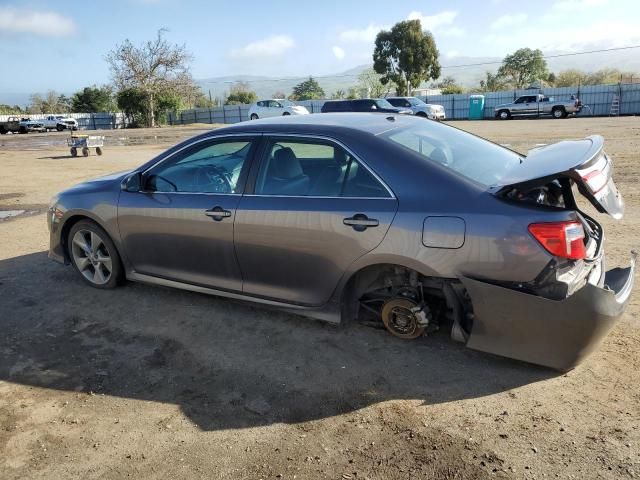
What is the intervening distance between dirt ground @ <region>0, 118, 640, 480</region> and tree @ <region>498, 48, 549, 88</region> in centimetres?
6893

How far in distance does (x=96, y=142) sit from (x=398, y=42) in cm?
4190

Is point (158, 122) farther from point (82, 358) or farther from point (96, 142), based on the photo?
point (82, 358)

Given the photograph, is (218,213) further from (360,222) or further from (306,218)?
(360,222)

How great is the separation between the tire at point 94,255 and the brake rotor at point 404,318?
265cm

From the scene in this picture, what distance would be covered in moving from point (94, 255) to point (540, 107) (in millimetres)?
35841

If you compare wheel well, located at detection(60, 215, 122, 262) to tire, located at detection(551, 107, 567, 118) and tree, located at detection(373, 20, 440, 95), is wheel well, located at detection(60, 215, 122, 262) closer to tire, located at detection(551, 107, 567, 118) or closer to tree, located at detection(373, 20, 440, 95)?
tire, located at detection(551, 107, 567, 118)

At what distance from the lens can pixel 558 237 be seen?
295cm

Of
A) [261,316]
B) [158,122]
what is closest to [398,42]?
[158,122]

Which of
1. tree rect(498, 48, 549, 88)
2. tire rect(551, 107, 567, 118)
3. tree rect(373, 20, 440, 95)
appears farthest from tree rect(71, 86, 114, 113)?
tree rect(498, 48, 549, 88)

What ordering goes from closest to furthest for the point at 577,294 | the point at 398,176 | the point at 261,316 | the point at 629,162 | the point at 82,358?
the point at 577,294, the point at 398,176, the point at 82,358, the point at 261,316, the point at 629,162

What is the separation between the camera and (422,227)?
3.29 metres

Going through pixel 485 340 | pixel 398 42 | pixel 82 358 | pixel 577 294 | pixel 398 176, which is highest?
pixel 398 42

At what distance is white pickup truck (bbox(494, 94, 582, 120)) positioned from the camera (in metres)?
34.2

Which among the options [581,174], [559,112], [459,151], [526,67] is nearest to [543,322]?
[581,174]
